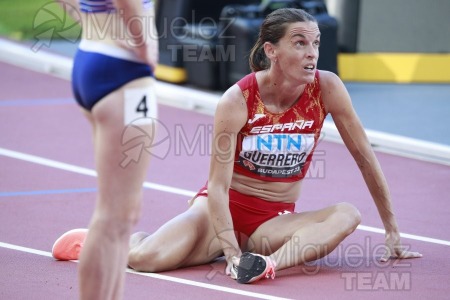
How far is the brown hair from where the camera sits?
17.3 ft

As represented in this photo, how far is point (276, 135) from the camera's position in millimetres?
5344

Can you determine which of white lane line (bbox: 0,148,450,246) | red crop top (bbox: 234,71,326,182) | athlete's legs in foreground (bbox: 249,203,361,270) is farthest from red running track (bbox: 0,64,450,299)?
red crop top (bbox: 234,71,326,182)

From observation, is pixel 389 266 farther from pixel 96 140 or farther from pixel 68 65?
pixel 68 65

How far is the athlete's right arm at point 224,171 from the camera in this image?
512 centimetres

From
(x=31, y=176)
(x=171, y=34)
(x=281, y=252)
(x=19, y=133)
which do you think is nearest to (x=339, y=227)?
(x=281, y=252)

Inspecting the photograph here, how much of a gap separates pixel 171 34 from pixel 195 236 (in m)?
5.96

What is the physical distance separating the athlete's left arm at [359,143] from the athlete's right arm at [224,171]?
53cm

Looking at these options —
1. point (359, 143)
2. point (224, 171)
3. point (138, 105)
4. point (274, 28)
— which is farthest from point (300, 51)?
point (138, 105)

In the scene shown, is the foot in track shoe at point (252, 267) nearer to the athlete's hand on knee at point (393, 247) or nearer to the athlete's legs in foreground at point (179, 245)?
the athlete's legs in foreground at point (179, 245)

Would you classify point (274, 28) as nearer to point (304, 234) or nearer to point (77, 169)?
point (304, 234)

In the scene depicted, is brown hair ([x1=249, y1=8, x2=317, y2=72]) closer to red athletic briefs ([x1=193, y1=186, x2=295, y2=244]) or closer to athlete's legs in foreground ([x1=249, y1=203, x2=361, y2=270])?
red athletic briefs ([x1=193, y1=186, x2=295, y2=244])

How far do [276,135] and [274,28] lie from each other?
56cm

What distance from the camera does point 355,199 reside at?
6957mm

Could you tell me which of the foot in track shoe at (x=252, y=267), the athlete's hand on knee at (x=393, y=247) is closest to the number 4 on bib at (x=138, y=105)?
the foot in track shoe at (x=252, y=267)
